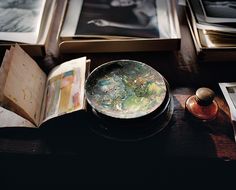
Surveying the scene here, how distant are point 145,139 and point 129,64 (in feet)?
0.71

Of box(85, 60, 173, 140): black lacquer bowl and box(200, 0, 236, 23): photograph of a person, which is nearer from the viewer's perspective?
box(85, 60, 173, 140): black lacquer bowl

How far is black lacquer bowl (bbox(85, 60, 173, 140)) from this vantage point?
0.74 meters

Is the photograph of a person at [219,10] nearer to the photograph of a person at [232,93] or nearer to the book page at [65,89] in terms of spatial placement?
the photograph of a person at [232,93]

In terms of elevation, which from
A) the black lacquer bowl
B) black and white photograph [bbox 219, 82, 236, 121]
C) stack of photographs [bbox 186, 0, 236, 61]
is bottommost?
black and white photograph [bbox 219, 82, 236, 121]

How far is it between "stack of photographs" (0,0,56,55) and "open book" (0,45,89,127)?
0.39ft

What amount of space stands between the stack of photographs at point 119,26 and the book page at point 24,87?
0.14 meters

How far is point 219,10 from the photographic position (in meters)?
1.02

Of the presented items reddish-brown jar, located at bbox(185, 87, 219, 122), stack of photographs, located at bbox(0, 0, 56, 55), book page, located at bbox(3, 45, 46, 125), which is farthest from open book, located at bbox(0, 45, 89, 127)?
reddish-brown jar, located at bbox(185, 87, 219, 122)

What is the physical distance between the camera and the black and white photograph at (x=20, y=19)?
95 cm

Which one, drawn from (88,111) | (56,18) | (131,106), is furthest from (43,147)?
(56,18)

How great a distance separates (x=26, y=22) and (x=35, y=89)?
290mm

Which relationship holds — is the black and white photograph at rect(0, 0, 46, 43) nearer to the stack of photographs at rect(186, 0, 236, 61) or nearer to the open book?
the open book

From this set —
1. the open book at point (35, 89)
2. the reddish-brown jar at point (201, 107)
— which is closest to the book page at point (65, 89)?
the open book at point (35, 89)

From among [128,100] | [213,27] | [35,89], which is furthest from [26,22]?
[213,27]
